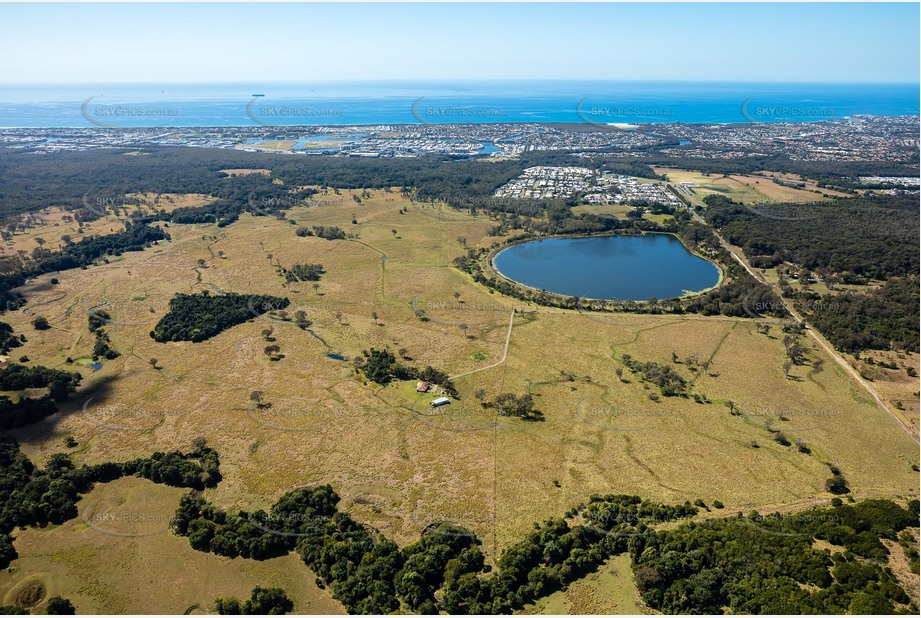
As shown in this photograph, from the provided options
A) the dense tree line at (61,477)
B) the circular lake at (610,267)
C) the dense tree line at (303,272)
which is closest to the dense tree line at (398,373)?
the dense tree line at (61,477)

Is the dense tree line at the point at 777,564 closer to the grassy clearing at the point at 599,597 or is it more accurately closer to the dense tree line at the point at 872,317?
the grassy clearing at the point at 599,597

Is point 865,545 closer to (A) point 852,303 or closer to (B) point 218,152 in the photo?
(A) point 852,303

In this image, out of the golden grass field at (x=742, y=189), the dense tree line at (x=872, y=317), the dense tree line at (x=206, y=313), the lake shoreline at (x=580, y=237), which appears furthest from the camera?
the golden grass field at (x=742, y=189)

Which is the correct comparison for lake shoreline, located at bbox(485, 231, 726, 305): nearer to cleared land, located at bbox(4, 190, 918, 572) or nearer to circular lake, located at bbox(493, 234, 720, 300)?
circular lake, located at bbox(493, 234, 720, 300)

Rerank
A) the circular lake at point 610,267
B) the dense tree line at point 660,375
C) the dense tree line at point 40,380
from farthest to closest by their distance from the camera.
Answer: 1. the circular lake at point 610,267
2. the dense tree line at point 660,375
3. the dense tree line at point 40,380

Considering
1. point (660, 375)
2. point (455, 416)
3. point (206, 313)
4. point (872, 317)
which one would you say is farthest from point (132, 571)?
point (872, 317)

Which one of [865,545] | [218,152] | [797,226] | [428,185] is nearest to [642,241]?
[797,226]
